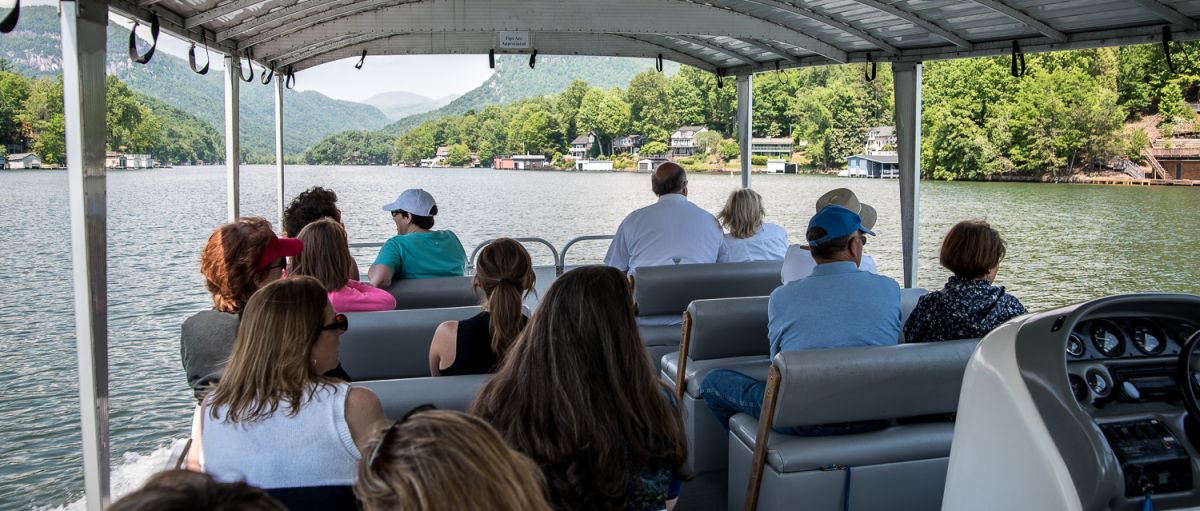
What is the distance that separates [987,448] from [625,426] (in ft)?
2.37

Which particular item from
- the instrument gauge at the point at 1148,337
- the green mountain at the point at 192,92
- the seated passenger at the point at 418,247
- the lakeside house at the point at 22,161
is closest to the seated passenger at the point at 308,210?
the seated passenger at the point at 418,247

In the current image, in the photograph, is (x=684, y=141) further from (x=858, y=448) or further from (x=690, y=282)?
(x=858, y=448)

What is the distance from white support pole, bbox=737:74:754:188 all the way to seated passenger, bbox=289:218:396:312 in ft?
16.2

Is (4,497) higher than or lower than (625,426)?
lower

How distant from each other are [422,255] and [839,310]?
2284mm

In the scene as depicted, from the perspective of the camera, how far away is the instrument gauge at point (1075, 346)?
183 centimetres

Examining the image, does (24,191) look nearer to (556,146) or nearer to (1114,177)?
(556,146)

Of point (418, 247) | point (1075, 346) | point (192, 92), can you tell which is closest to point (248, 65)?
point (418, 247)

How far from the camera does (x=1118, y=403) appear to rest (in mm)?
1801

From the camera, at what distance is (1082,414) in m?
1.68

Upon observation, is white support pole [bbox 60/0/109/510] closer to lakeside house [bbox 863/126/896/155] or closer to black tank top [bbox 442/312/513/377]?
black tank top [bbox 442/312/513/377]

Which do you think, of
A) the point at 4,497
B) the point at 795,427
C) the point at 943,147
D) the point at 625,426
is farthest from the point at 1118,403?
the point at 943,147

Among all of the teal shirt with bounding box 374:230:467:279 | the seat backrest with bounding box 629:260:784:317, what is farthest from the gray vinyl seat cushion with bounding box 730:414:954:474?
the teal shirt with bounding box 374:230:467:279

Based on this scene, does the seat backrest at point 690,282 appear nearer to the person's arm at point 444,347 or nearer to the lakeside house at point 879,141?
the person's arm at point 444,347
